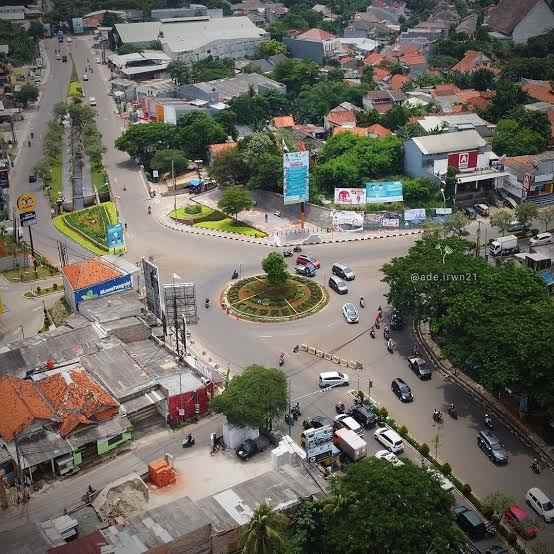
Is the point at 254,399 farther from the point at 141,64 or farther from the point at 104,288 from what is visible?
the point at 141,64

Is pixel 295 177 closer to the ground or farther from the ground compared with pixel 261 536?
closer to the ground

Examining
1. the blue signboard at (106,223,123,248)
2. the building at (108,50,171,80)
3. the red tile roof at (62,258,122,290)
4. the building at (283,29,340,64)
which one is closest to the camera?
the red tile roof at (62,258,122,290)

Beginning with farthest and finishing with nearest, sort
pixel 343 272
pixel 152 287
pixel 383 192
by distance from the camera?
pixel 383 192 → pixel 343 272 → pixel 152 287

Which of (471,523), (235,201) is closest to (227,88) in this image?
(235,201)

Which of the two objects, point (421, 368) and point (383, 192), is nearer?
point (421, 368)

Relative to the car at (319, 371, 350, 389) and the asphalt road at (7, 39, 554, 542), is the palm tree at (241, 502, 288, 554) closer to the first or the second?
the asphalt road at (7, 39, 554, 542)

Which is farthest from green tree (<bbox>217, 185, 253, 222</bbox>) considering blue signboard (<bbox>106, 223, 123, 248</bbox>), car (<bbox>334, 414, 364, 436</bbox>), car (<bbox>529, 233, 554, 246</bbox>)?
car (<bbox>334, 414, 364, 436</bbox>)

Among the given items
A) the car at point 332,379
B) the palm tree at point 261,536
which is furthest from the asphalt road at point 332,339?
the palm tree at point 261,536
